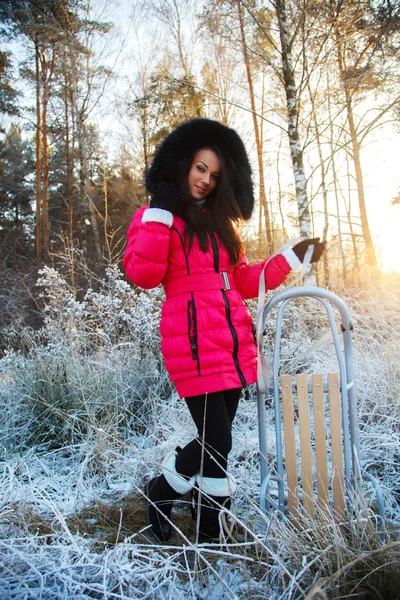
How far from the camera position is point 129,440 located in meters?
2.53

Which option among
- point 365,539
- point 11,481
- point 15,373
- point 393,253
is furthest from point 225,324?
point 393,253

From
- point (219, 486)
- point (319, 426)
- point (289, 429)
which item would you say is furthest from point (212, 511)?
point (319, 426)

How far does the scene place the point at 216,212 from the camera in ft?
→ 6.03

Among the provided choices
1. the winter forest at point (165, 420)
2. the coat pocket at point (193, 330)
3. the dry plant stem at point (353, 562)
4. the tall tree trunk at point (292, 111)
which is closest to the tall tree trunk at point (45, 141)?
the winter forest at point (165, 420)

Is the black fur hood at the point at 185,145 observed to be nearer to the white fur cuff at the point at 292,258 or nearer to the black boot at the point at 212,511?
the white fur cuff at the point at 292,258

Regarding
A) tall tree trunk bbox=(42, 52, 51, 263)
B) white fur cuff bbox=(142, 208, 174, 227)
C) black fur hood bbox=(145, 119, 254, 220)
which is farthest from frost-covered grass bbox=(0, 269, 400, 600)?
tall tree trunk bbox=(42, 52, 51, 263)

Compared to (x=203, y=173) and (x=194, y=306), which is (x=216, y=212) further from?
(x=194, y=306)

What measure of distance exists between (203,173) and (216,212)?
0.62ft

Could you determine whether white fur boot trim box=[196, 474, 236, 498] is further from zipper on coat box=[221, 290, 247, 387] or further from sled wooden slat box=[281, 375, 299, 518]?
zipper on coat box=[221, 290, 247, 387]

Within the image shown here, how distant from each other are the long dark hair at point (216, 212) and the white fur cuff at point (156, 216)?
118 mm

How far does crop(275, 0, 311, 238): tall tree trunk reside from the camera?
5480 mm

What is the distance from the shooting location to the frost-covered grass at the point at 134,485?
1.25 m

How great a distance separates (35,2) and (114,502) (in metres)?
13.5

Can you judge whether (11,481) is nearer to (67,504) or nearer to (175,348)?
(67,504)
